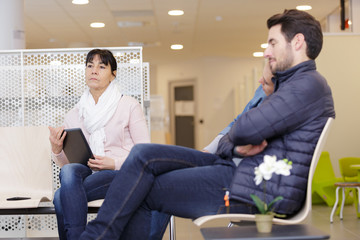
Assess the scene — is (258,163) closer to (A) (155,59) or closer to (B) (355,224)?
(B) (355,224)

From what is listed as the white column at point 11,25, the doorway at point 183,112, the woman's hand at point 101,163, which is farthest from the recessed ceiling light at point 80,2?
the doorway at point 183,112

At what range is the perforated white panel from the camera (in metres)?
3.61

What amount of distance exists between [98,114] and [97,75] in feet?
A: 0.84

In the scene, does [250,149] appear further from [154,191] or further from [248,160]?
[154,191]

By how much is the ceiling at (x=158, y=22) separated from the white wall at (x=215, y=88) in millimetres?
2003

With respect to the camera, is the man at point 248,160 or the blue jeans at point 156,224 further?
the blue jeans at point 156,224

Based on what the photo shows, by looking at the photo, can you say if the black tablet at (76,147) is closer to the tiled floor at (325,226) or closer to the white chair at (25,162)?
the white chair at (25,162)

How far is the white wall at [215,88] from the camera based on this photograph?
543 inches

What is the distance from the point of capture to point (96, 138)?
288 cm

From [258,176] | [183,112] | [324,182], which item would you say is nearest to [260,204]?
[258,176]

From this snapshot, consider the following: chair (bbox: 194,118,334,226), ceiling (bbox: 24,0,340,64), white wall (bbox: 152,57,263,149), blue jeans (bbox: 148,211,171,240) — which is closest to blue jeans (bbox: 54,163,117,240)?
blue jeans (bbox: 148,211,171,240)

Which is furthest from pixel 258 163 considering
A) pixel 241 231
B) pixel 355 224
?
pixel 355 224

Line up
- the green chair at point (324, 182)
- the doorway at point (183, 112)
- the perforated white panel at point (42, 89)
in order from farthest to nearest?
the doorway at point (183, 112), the green chair at point (324, 182), the perforated white panel at point (42, 89)

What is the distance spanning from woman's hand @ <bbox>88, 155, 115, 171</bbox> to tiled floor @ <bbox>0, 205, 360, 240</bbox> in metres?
1.49
